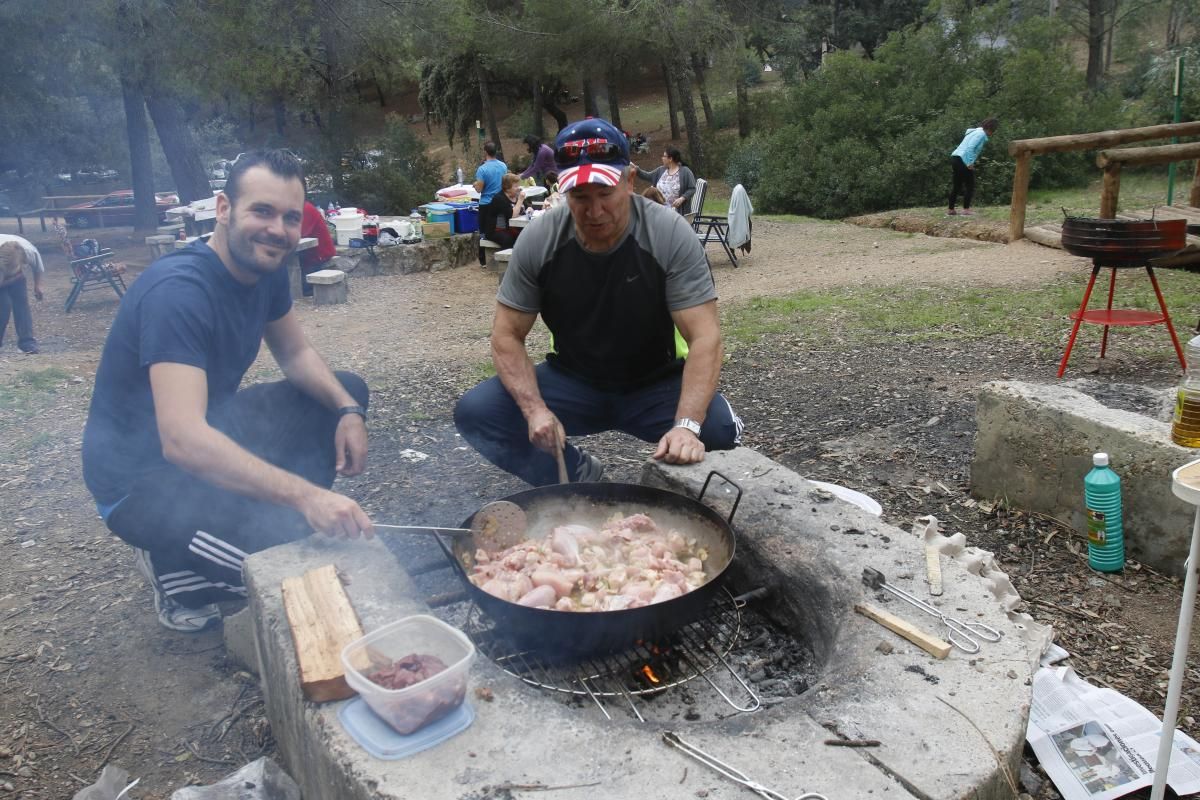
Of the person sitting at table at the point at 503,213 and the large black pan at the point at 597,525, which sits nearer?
the large black pan at the point at 597,525

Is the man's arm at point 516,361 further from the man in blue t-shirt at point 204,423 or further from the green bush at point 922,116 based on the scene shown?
the green bush at point 922,116

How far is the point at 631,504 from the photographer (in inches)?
119

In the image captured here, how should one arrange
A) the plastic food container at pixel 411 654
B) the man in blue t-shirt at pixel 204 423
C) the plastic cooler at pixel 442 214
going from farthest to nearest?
the plastic cooler at pixel 442 214
the man in blue t-shirt at pixel 204 423
the plastic food container at pixel 411 654

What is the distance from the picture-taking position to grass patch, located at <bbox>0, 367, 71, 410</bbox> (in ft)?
21.2

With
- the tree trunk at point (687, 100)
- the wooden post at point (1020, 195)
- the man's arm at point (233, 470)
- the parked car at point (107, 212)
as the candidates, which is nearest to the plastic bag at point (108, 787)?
the man's arm at point (233, 470)

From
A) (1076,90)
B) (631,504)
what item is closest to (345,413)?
(631,504)

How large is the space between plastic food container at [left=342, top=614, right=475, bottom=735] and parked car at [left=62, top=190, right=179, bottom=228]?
771 inches

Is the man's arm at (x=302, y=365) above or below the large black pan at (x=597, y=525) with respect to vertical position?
above

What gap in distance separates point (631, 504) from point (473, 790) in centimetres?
141

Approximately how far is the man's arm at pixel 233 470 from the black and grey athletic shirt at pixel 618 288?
1.35 meters

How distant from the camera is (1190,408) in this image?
2.78m

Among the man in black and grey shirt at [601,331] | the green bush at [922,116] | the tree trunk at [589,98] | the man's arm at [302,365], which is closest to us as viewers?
the man in black and grey shirt at [601,331]

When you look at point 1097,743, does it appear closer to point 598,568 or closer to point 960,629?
point 960,629

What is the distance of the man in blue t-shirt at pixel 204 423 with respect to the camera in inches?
102
